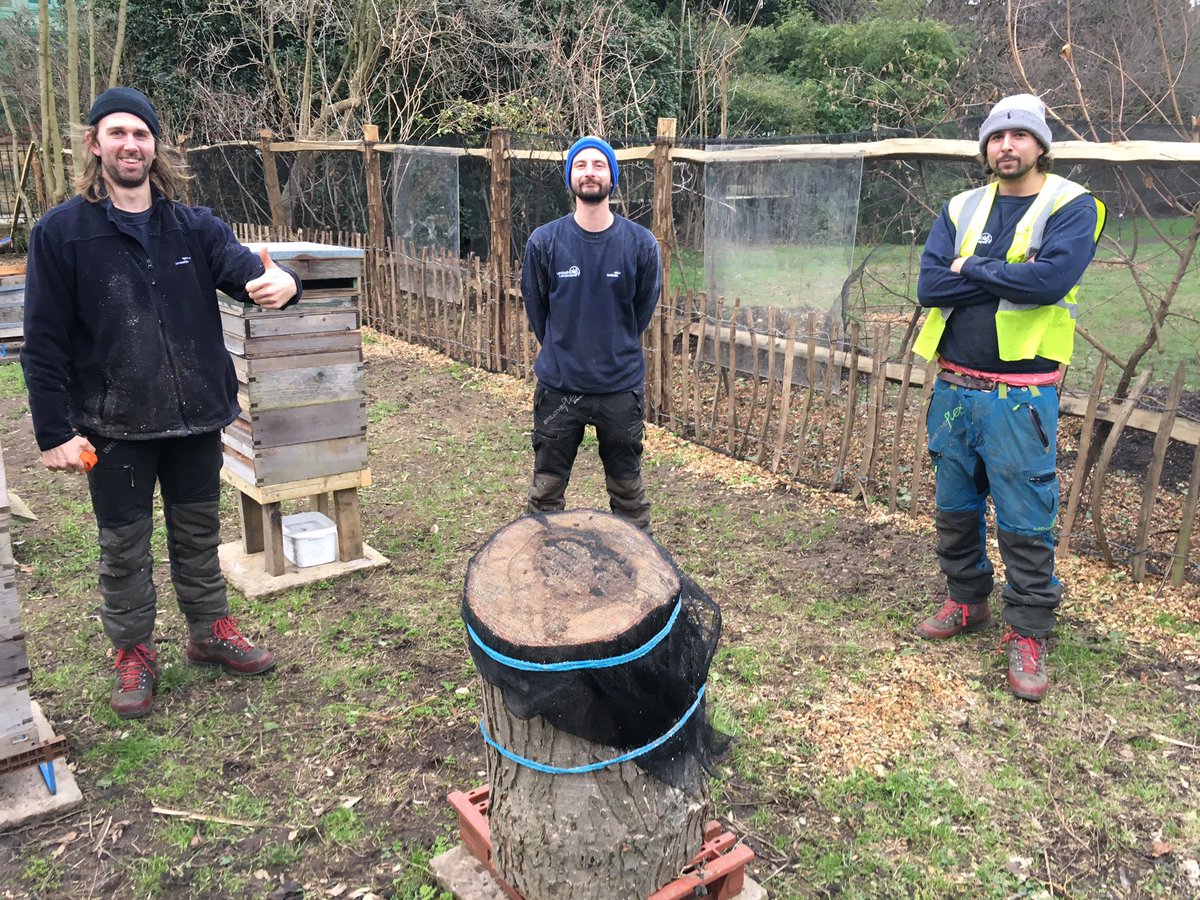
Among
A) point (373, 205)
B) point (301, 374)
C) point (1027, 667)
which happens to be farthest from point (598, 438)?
point (373, 205)

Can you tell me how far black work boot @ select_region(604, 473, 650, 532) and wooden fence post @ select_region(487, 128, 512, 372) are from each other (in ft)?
15.0

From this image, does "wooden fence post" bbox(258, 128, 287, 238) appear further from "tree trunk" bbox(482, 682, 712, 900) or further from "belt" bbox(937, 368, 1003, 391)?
"tree trunk" bbox(482, 682, 712, 900)

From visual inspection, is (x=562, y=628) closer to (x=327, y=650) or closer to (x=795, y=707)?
(x=795, y=707)

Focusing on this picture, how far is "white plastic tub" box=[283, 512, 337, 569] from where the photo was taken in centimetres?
483

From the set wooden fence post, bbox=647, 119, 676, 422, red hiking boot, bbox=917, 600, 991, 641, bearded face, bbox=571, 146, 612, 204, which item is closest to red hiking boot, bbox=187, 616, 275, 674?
bearded face, bbox=571, 146, 612, 204

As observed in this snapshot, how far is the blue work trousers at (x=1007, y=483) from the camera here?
11.7 feet

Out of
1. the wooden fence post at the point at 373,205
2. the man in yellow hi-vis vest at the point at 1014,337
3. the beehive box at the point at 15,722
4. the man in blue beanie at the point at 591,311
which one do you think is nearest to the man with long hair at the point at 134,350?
the beehive box at the point at 15,722

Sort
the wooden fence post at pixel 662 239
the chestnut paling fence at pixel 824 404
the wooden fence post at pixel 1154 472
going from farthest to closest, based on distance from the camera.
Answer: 1. the wooden fence post at pixel 662 239
2. the chestnut paling fence at pixel 824 404
3. the wooden fence post at pixel 1154 472

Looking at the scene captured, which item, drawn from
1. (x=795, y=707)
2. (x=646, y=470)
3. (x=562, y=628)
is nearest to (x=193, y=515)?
(x=562, y=628)

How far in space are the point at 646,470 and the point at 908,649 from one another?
9.01 ft

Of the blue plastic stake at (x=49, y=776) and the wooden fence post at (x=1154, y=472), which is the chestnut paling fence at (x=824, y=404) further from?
the blue plastic stake at (x=49, y=776)

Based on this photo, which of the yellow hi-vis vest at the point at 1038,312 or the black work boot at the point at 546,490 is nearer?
the yellow hi-vis vest at the point at 1038,312

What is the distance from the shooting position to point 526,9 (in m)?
15.3

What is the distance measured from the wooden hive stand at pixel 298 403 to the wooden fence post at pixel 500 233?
4.25 metres
